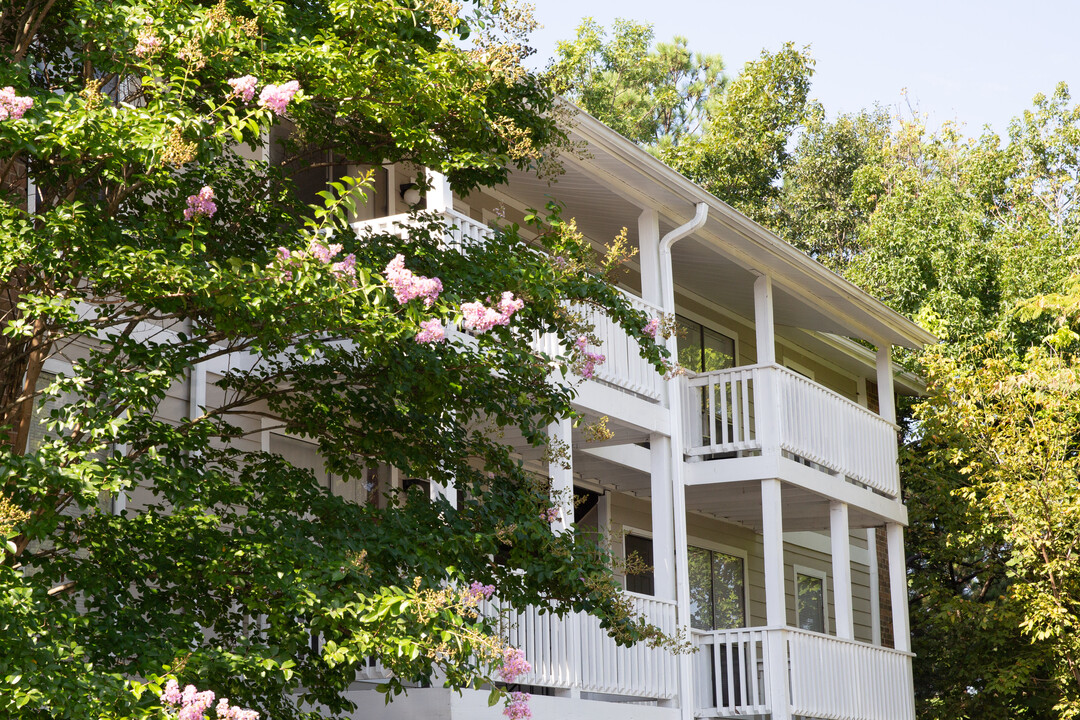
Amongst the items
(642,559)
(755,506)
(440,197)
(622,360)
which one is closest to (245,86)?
(440,197)

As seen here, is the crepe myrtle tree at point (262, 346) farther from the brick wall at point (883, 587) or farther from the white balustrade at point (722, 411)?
the brick wall at point (883, 587)

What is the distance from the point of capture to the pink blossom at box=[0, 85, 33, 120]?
5.43m

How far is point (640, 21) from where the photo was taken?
125 feet

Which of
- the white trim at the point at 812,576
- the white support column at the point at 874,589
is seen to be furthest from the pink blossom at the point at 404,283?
the white support column at the point at 874,589

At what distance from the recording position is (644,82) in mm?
38281

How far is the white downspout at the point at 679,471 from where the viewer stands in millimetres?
12578

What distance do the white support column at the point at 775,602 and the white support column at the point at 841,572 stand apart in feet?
4.15

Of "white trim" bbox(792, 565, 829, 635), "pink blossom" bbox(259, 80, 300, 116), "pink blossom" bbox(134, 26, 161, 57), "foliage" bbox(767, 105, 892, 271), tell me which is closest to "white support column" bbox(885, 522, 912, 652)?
"white trim" bbox(792, 565, 829, 635)

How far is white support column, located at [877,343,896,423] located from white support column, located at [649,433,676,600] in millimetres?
5836

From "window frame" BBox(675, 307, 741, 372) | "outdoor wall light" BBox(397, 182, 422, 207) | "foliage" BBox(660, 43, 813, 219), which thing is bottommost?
"outdoor wall light" BBox(397, 182, 422, 207)

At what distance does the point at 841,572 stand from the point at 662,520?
3393mm

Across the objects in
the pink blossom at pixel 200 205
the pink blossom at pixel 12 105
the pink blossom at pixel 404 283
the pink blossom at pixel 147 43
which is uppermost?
the pink blossom at pixel 147 43

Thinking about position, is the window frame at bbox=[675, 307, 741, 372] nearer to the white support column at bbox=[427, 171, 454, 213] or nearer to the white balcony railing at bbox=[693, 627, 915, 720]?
the white balcony railing at bbox=[693, 627, 915, 720]

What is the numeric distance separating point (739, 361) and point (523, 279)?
12297 millimetres
